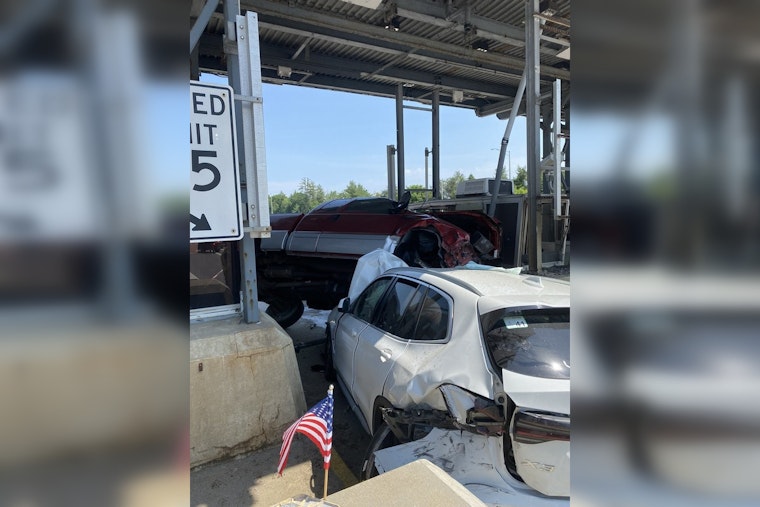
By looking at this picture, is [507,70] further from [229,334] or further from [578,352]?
[578,352]

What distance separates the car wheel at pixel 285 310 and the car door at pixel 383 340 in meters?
3.65

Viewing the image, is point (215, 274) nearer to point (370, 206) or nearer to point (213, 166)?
point (213, 166)

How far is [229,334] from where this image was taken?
12.9ft

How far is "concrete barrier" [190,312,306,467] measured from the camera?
→ 3721mm

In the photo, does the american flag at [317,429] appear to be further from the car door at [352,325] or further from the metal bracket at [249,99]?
the metal bracket at [249,99]

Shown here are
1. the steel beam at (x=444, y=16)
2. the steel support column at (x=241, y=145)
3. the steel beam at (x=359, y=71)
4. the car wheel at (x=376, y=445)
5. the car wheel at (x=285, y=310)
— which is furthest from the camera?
the steel beam at (x=359, y=71)

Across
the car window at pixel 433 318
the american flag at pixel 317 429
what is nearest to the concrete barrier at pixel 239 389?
the american flag at pixel 317 429

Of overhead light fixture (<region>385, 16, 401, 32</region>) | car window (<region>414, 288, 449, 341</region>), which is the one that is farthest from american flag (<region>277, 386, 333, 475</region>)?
overhead light fixture (<region>385, 16, 401, 32</region>)

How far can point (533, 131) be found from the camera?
8.49 meters

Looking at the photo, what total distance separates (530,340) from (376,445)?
132cm

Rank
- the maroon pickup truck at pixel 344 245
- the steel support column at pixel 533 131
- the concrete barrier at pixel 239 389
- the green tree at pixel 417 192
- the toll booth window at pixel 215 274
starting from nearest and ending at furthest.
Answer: the concrete barrier at pixel 239 389 → the toll booth window at pixel 215 274 → the maroon pickup truck at pixel 344 245 → the steel support column at pixel 533 131 → the green tree at pixel 417 192

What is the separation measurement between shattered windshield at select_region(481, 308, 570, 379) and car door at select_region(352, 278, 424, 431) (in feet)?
2.50

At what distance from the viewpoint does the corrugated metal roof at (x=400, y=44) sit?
9.48 metres

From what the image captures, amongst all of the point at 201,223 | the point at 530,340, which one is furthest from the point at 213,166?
the point at 530,340
